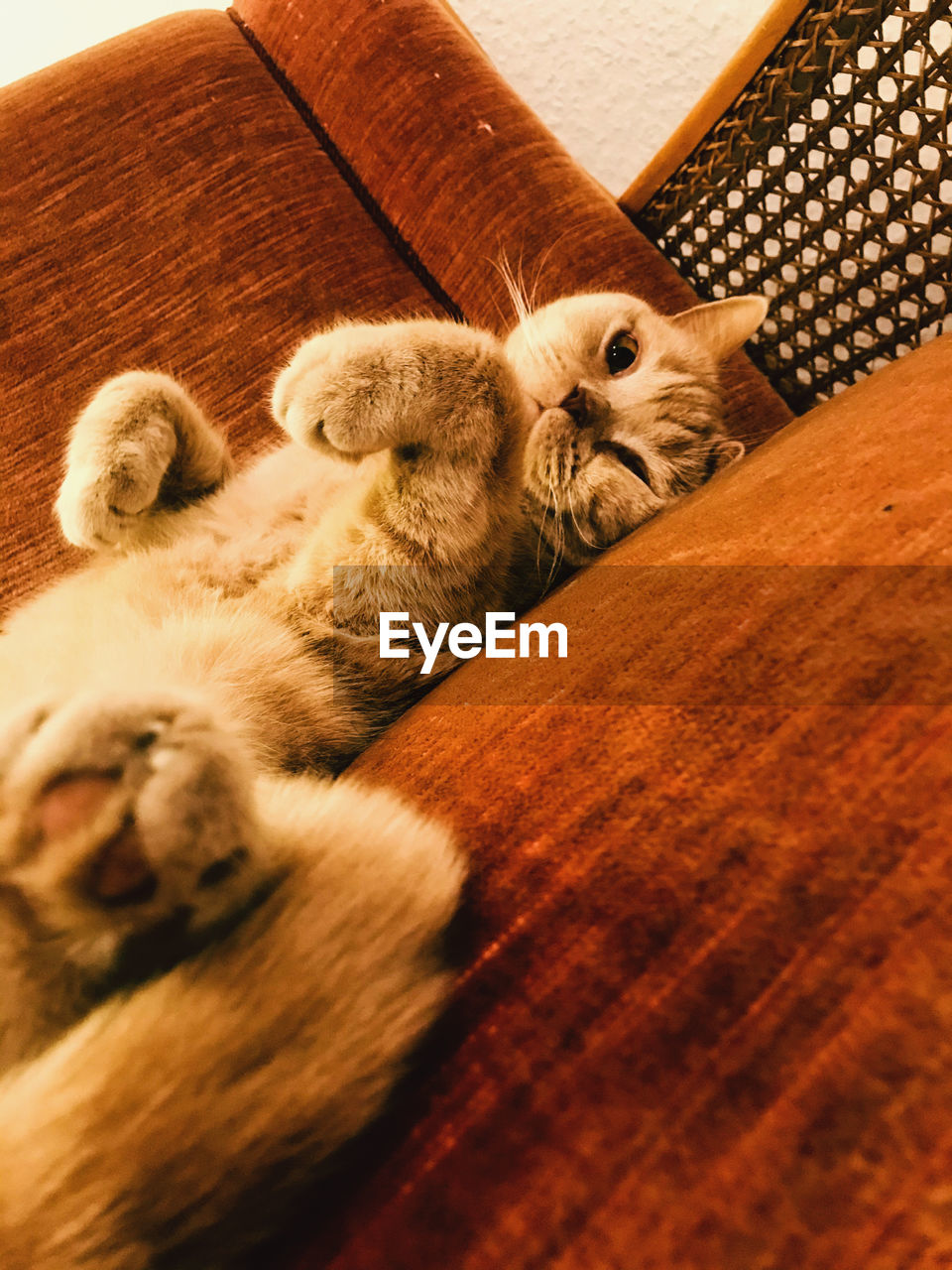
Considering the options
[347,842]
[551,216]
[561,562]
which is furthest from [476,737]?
[551,216]

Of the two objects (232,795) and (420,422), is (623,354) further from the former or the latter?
(232,795)

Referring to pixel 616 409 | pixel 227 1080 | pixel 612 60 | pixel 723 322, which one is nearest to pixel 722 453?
pixel 616 409

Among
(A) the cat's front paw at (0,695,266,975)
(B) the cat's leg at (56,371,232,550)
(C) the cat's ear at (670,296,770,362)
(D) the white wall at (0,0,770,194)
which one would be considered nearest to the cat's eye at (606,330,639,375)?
(C) the cat's ear at (670,296,770,362)

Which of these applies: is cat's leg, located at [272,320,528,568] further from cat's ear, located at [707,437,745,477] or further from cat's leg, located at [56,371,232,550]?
cat's ear, located at [707,437,745,477]

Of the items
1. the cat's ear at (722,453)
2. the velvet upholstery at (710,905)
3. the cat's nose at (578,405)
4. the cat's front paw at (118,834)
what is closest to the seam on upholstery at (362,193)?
the cat's nose at (578,405)

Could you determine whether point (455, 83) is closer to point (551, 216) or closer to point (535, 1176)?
point (551, 216)

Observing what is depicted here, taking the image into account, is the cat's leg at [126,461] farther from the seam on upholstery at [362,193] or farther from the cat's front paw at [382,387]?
the seam on upholstery at [362,193]
